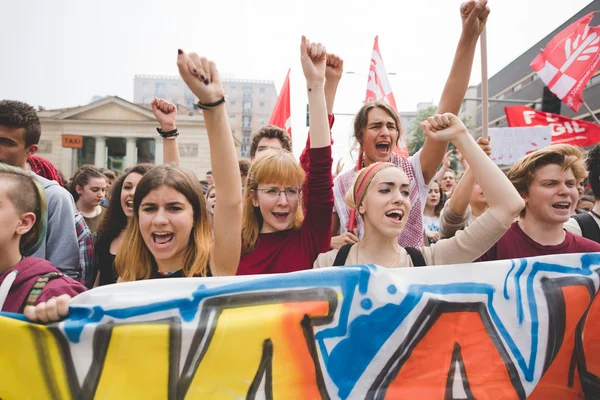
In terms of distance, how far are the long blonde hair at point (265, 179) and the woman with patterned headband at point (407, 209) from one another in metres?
0.37

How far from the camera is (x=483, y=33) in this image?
2518 mm

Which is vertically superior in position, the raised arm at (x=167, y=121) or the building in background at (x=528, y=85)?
the building in background at (x=528, y=85)

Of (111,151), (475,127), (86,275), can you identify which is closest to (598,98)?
(475,127)

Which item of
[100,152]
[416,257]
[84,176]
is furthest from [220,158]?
[100,152]

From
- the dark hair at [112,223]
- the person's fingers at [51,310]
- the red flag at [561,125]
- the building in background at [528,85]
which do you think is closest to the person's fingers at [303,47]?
the dark hair at [112,223]

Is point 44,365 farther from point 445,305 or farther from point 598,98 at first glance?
point 598,98

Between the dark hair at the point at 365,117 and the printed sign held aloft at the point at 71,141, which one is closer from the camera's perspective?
the dark hair at the point at 365,117

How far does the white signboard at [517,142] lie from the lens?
643 centimetres

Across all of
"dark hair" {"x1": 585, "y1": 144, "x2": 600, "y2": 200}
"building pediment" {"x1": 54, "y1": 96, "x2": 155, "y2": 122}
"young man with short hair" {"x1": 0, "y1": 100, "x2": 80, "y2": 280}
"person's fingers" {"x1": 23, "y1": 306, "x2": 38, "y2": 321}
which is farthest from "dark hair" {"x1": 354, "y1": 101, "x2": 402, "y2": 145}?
"building pediment" {"x1": 54, "y1": 96, "x2": 155, "y2": 122}

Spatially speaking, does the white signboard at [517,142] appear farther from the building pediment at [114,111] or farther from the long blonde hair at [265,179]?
the building pediment at [114,111]

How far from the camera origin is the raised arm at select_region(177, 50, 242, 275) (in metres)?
1.66

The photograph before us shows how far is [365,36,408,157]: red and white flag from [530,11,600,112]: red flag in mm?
3761

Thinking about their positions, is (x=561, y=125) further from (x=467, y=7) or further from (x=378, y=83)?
(x=467, y=7)

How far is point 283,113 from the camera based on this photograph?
4922mm
